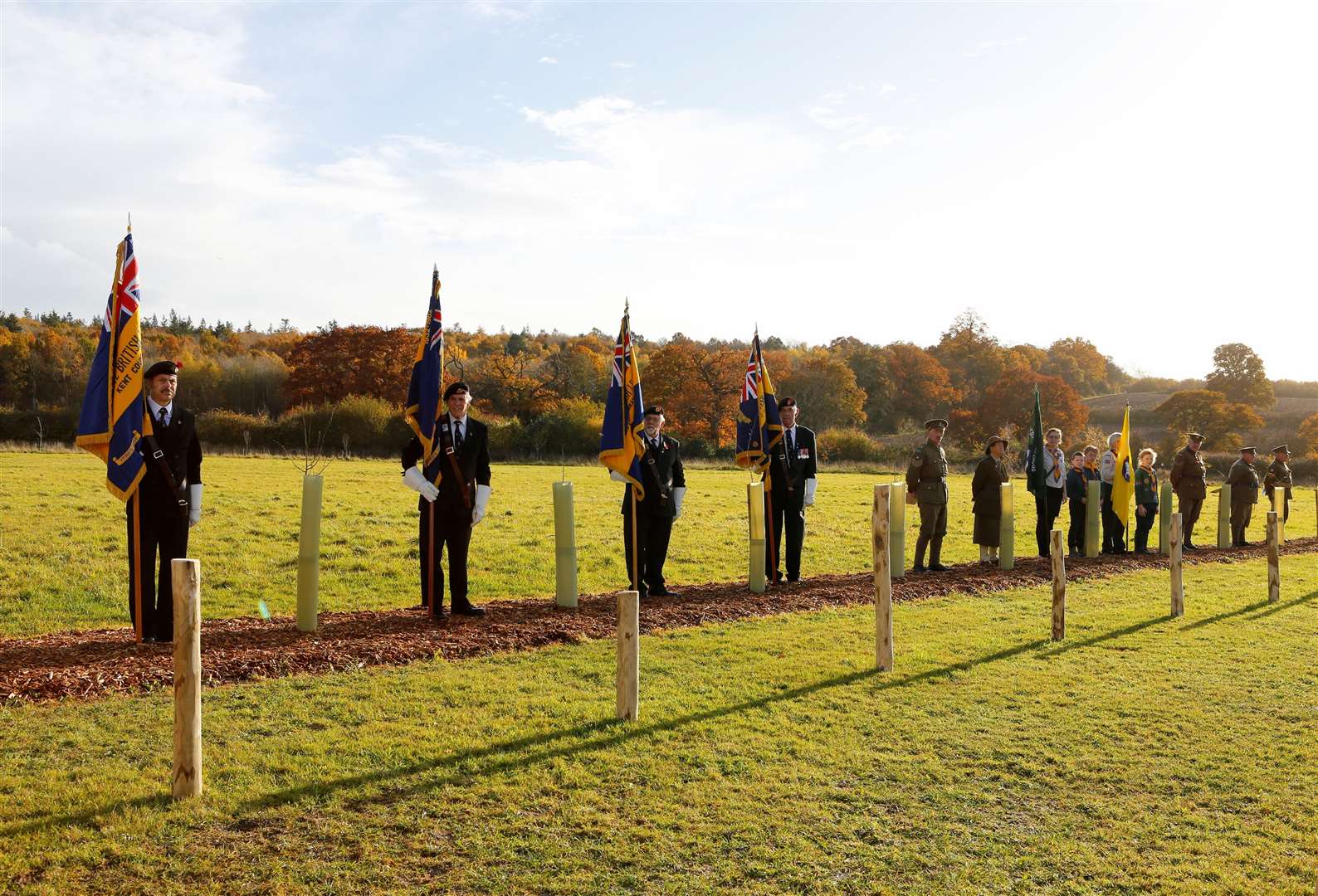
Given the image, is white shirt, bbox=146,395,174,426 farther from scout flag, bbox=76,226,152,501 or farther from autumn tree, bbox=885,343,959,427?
autumn tree, bbox=885,343,959,427

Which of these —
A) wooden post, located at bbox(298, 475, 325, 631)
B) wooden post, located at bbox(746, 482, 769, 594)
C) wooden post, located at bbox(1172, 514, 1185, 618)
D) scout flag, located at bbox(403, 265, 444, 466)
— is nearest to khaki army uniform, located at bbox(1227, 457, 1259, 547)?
wooden post, located at bbox(1172, 514, 1185, 618)

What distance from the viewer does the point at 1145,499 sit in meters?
19.2

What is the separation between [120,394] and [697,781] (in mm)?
5857

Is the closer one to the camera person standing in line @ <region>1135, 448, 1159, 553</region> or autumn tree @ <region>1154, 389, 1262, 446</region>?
person standing in line @ <region>1135, 448, 1159, 553</region>

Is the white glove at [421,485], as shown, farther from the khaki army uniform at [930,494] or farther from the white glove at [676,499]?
the khaki army uniform at [930,494]

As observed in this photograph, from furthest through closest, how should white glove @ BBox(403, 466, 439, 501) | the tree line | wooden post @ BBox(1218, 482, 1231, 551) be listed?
the tree line < wooden post @ BBox(1218, 482, 1231, 551) < white glove @ BBox(403, 466, 439, 501)

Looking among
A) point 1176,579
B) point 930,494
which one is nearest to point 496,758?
point 1176,579

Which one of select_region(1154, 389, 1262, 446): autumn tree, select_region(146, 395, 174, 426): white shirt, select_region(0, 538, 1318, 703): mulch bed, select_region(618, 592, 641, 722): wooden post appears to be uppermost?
select_region(1154, 389, 1262, 446): autumn tree

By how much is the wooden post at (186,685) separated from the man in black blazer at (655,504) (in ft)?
21.6

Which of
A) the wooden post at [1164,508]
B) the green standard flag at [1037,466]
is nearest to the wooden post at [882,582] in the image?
the green standard flag at [1037,466]

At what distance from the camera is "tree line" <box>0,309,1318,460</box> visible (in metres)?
53.7

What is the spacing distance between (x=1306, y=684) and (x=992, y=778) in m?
4.16

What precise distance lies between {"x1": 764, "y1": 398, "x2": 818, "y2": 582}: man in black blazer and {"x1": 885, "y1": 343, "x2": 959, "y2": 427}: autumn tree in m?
63.6

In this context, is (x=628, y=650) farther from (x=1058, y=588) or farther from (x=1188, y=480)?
(x=1188, y=480)
